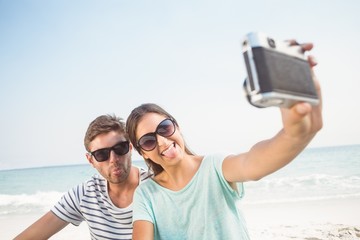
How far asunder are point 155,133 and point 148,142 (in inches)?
3.6

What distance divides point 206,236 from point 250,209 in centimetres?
938

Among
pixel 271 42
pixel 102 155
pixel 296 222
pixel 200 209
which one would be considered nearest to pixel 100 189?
pixel 102 155

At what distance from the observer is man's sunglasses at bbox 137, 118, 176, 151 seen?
2.58m

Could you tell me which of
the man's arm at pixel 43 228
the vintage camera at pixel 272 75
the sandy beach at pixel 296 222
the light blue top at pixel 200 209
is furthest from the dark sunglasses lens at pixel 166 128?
the sandy beach at pixel 296 222

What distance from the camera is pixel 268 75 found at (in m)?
1.19

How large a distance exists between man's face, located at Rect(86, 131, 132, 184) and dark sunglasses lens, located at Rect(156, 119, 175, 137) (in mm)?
1049

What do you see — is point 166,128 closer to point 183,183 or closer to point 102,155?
point 183,183

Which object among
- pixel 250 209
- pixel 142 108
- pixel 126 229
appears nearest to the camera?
pixel 142 108

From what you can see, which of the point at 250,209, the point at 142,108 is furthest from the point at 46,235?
the point at 250,209

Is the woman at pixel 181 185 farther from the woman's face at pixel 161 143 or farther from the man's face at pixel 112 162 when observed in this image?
the man's face at pixel 112 162

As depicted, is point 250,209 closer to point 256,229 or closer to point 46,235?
point 256,229

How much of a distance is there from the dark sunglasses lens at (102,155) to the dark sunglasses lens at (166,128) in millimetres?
1130

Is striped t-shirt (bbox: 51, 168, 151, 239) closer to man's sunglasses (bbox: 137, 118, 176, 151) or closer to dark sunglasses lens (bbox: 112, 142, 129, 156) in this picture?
dark sunglasses lens (bbox: 112, 142, 129, 156)

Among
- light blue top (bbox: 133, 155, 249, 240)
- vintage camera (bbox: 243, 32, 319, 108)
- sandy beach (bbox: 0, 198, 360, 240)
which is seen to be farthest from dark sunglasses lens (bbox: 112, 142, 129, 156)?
sandy beach (bbox: 0, 198, 360, 240)
